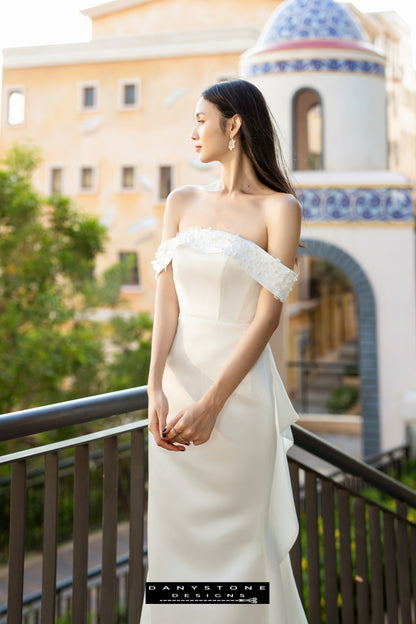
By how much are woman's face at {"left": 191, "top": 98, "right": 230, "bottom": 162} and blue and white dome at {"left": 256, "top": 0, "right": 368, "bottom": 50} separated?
27.6ft

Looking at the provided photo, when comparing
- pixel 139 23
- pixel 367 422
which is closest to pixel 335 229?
pixel 367 422

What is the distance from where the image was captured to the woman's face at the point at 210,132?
5.90 feet

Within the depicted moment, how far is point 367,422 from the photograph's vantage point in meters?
9.57

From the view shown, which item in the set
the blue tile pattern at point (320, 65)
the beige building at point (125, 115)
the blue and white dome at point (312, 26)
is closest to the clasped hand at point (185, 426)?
the blue tile pattern at point (320, 65)

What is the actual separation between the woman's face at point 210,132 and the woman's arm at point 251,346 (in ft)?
0.69

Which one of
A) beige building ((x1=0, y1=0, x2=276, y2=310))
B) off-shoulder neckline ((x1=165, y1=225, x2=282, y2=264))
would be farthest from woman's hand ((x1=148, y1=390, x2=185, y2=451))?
beige building ((x1=0, y1=0, x2=276, y2=310))

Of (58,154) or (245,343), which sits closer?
(245,343)

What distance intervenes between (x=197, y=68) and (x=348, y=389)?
9001mm

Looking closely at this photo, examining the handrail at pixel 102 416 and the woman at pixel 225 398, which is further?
the woman at pixel 225 398

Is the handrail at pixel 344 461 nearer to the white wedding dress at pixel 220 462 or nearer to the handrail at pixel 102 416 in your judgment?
the handrail at pixel 102 416

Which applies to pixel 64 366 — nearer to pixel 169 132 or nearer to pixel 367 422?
pixel 367 422

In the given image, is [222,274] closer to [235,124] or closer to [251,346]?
[251,346]

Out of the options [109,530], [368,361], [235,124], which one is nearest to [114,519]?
[109,530]

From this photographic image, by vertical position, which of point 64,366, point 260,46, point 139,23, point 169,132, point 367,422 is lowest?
point 367,422
